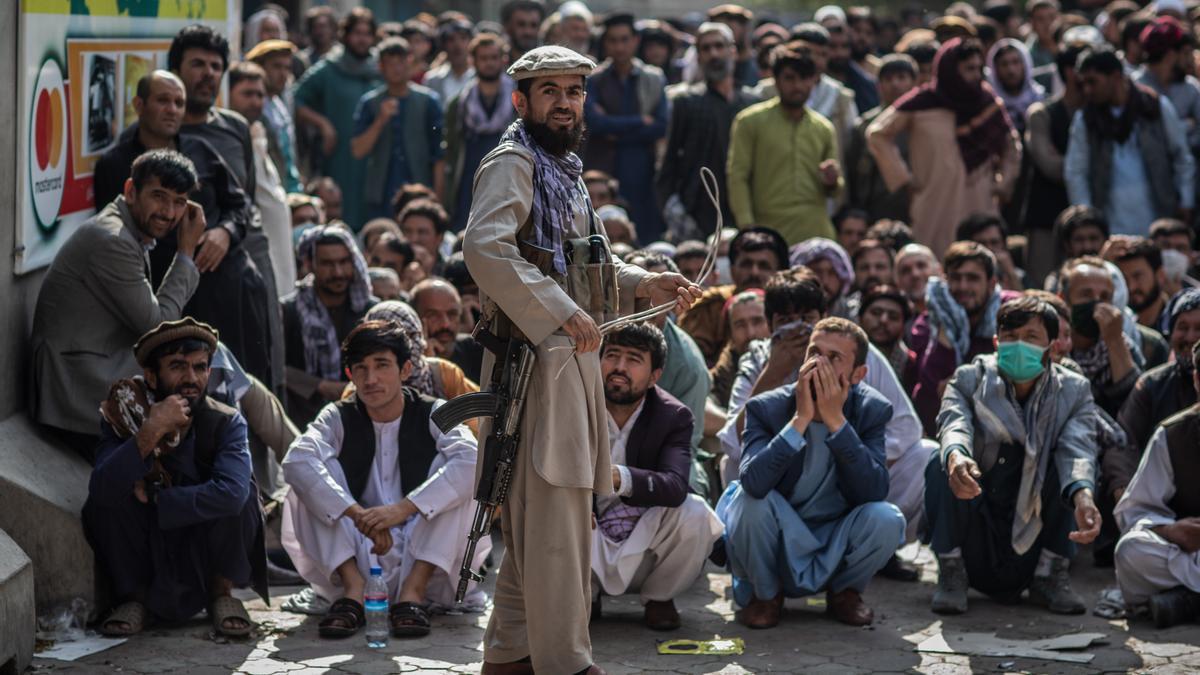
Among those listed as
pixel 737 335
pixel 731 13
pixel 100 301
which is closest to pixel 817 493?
pixel 737 335

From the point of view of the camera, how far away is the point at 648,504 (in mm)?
6582

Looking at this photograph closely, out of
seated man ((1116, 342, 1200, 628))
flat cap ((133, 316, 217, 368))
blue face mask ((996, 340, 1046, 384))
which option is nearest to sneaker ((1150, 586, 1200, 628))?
seated man ((1116, 342, 1200, 628))

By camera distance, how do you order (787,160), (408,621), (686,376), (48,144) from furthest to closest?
(787,160), (686,376), (48,144), (408,621)

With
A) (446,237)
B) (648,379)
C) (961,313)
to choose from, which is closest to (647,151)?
(446,237)

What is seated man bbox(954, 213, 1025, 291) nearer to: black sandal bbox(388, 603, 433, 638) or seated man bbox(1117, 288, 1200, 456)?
seated man bbox(1117, 288, 1200, 456)

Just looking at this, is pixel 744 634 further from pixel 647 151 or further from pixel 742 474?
pixel 647 151

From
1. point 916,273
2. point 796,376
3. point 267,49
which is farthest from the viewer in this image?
point 267,49

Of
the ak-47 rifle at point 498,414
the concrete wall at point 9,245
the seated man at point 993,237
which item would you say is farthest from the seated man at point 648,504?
the seated man at point 993,237

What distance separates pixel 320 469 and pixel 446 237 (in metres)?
4.28

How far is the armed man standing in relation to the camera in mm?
5301

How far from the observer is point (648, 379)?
267 inches

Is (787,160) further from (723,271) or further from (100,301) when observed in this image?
(100,301)

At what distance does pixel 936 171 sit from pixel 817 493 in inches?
195

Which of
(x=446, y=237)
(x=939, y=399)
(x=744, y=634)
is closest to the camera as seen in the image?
(x=744, y=634)
